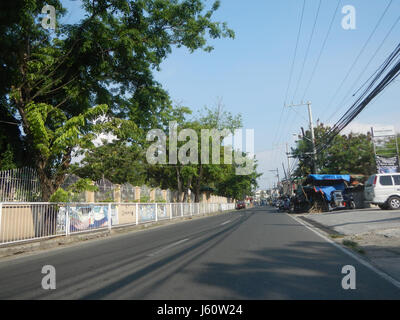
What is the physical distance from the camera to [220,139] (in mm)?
40250

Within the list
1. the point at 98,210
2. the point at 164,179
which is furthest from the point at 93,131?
the point at 164,179

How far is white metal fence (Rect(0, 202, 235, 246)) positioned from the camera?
9.46 metres

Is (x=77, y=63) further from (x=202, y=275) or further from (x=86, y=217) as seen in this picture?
(x=202, y=275)

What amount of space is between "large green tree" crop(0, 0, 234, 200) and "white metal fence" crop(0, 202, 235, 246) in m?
1.39

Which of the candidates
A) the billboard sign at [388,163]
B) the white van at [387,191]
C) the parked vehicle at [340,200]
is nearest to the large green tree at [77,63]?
the white van at [387,191]

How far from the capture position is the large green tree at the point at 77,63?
38.0 ft

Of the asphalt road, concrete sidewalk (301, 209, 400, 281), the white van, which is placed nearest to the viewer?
the asphalt road

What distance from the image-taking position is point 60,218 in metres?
11.9

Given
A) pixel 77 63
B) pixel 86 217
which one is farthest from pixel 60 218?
pixel 77 63

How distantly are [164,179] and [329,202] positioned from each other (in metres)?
27.2

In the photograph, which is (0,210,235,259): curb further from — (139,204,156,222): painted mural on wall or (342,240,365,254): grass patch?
(342,240,365,254): grass patch

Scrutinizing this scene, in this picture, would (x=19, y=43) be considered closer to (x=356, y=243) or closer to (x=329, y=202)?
(x=356, y=243)

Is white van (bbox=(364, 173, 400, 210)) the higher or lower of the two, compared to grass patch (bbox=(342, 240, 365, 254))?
higher

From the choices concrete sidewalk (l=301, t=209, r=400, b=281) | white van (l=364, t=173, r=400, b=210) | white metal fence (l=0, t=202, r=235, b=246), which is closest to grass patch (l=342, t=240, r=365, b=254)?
concrete sidewalk (l=301, t=209, r=400, b=281)
